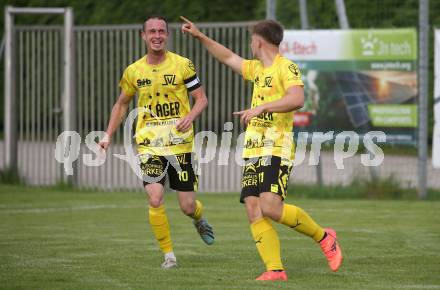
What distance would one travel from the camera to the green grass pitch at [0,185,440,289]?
891 cm

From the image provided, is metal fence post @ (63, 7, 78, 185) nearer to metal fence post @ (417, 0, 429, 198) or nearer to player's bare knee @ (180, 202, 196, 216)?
metal fence post @ (417, 0, 429, 198)

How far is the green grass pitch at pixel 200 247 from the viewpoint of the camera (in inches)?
351

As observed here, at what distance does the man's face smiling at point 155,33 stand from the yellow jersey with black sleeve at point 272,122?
1.23 metres

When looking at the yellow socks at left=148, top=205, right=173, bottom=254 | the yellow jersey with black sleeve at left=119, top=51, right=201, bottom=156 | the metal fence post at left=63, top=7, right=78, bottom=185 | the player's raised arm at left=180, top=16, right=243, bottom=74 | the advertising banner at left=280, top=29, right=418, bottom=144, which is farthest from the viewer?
the metal fence post at left=63, top=7, right=78, bottom=185

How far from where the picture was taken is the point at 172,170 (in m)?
10.1

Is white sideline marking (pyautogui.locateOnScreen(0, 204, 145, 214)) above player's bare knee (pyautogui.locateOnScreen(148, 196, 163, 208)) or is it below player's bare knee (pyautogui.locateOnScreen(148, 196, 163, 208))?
below

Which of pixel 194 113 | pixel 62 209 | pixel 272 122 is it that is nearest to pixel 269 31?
pixel 272 122

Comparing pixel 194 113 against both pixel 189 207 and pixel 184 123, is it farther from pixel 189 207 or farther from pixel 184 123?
pixel 189 207

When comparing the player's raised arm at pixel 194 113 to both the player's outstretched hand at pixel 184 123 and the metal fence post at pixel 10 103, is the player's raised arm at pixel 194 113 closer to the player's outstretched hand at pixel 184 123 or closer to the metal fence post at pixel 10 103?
the player's outstretched hand at pixel 184 123

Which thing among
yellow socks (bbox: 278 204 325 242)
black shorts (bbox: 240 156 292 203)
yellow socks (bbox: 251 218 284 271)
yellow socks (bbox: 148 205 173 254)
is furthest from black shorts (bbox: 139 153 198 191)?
yellow socks (bbox: 278 204 325 242)

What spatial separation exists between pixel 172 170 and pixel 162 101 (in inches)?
24.5

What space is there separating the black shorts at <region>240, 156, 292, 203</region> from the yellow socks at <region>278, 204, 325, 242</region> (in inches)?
5.1

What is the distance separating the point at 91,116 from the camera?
18875 mm

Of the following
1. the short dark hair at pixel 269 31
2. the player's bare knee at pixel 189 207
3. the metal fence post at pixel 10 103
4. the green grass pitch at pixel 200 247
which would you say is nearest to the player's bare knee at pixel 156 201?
the player's bare knee at pixel 189 207
